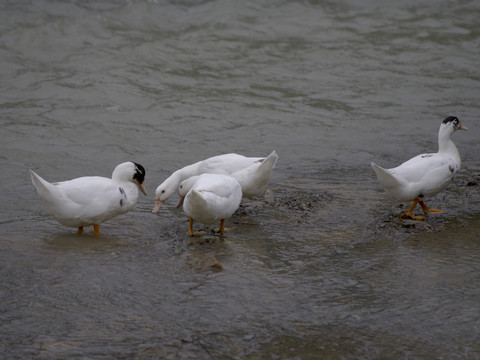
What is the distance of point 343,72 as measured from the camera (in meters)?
14.3

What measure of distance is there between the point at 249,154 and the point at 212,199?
4.10 m

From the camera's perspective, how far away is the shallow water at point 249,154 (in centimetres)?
451

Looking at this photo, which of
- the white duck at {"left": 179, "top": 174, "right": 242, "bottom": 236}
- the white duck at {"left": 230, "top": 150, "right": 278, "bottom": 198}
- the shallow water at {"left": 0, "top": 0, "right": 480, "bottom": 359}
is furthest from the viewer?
the white duck at {"left": 230, "top": 150, "right": 278, "bottom": 198}

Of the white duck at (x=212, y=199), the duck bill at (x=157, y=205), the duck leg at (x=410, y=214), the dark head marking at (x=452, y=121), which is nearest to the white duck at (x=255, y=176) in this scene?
the white duck at (x=212, y=199)

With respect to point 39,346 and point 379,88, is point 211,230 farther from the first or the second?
point 379,88

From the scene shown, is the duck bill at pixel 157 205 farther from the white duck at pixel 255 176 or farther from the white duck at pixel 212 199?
the white duck at pixel 255 176

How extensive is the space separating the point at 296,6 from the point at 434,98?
6697 millimetres

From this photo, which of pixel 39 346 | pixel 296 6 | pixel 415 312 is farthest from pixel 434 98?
pixel 39 346

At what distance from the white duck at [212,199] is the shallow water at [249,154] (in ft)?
0.89

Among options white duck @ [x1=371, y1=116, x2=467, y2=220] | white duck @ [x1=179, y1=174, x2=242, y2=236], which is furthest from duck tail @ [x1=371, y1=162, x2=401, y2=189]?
white duck @ [x1=179, y1=174, x2=242, y2=236]

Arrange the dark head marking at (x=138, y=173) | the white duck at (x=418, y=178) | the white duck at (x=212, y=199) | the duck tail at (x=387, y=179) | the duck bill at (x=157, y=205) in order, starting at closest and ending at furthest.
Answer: the white duck at (x=212, y=199), the duck tail at (x=387, y=179), the white duck at (x=418, y=178), the dark head marking at (x=138, y=173), the duck bill at (x=157, y=205)

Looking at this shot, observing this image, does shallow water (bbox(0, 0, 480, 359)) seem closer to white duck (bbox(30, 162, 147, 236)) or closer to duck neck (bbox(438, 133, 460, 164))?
white duck (bbox(30, 162, 147, 236))

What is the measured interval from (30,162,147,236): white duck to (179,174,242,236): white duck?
0.77 m

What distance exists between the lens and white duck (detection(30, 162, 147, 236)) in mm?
6277
